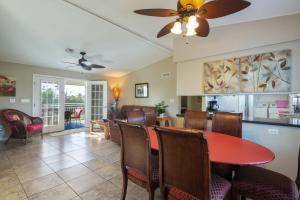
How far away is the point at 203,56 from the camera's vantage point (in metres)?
3.52

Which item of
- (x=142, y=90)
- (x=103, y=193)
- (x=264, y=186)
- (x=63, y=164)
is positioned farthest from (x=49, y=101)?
(x=264, y=186)

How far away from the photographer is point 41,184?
7.54 ft

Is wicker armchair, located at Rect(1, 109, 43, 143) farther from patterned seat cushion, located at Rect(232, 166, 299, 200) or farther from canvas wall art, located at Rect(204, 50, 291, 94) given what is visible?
patterned seat cushion, located at Rect(232, 166, 299, 200)

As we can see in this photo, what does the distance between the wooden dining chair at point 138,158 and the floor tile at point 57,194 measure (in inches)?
34.2

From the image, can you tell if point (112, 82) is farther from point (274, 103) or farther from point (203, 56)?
point (274, 103)

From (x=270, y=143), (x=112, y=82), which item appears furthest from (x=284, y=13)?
(x=112, y=82)

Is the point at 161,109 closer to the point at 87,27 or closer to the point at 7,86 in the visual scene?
the point at 87,27

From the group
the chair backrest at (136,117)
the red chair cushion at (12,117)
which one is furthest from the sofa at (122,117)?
the red chair cushion at (12,117)

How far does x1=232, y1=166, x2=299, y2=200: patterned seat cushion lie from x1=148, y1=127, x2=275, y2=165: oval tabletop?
218 mm

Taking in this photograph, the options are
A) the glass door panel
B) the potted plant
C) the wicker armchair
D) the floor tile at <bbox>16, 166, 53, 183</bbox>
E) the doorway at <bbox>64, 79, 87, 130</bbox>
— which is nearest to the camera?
the floor tile at <bbox>16, 166, 53, 183</bbox>

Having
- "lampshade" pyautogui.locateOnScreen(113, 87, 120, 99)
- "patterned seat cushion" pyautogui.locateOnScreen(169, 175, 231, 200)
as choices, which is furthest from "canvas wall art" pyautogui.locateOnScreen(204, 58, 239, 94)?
"lampshade" pyautogui.locateOnScreen(113, 87, 120, 99)

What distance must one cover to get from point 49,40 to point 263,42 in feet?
14.5

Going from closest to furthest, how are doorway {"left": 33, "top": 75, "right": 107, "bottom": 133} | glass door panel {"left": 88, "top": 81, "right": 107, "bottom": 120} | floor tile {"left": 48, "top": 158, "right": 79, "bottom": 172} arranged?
floor tile {"left": 48, "top": 158, "right": 79, "bottom": 172}, doorway {"left": 33, "top": 75, "right": 107, "bottom": 133}, glass door panel {"left": 88, "top": 81, "right": 107, "bottom": 120}

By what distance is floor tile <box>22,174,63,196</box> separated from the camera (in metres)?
2.15
